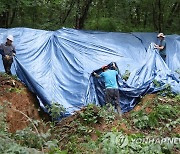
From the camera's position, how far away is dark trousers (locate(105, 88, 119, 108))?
803 centimetres

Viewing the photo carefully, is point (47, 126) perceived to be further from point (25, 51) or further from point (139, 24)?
point (139, 24)

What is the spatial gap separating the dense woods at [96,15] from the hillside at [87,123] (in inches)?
222

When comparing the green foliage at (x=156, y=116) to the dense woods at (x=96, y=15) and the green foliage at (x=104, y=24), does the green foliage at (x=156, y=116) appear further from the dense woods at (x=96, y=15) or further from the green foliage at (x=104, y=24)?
the dense woods at (x=96, y=15)

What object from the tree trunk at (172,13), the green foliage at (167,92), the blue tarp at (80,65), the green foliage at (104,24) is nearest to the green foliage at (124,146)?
the blue tarp at (80,65)

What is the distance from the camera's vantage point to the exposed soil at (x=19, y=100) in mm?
7250

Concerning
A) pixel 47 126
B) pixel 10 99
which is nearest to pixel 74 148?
pixel 47 126

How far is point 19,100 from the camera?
305 inches

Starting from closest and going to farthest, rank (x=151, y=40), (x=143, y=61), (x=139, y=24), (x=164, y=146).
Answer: (x=164, y=146) < (x=143, y=61) < (x=151, y=40) < (x=139, y=24)

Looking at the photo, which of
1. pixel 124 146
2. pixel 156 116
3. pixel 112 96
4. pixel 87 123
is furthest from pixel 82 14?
pixel 124 146

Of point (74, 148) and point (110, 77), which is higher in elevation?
point (110, 77)

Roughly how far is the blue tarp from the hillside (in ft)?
1.08

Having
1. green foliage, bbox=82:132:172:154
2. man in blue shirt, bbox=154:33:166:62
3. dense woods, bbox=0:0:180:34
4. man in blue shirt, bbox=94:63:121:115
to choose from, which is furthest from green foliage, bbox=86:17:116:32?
green foliage, bbox=82:132:172:154

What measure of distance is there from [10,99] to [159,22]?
8339mm

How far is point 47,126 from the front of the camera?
7594 mm
